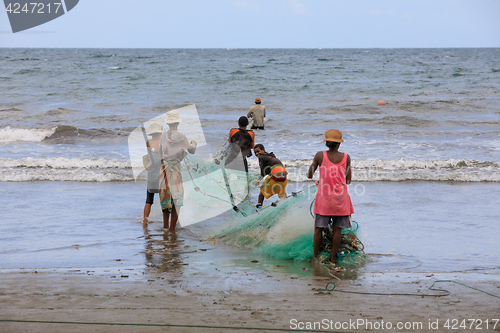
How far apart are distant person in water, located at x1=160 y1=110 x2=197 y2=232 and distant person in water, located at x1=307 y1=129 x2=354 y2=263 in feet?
6.55

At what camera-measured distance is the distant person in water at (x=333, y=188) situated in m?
4.61

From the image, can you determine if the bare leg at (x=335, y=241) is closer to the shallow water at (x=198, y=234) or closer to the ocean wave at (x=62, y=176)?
the shallow water at (x=198, y=234)

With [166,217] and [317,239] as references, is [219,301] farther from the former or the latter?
[166,217]

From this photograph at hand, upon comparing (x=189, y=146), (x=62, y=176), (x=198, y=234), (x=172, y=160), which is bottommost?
(x=198, y=234)

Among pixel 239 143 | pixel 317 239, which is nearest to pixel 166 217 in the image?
pixel 239 143

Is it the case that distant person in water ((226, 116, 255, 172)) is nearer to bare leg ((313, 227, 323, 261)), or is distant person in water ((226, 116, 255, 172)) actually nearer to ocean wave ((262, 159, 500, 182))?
ocean wave ((262, 159, 500, 182))

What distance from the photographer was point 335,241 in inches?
188

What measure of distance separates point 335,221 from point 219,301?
1605mm

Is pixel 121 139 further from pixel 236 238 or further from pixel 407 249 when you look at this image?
pixel 407 249

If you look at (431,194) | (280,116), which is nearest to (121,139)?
(280,116)

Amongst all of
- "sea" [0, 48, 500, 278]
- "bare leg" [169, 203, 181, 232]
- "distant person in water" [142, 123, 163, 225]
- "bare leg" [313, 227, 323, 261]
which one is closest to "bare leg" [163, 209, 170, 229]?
"sea" [0, 48, 500, 278]

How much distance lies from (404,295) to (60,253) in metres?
3.82

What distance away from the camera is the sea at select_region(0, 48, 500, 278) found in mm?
5363

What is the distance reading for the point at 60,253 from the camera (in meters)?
5.30
